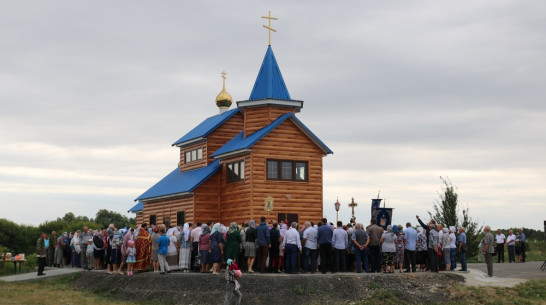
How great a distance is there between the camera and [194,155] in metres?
43.9

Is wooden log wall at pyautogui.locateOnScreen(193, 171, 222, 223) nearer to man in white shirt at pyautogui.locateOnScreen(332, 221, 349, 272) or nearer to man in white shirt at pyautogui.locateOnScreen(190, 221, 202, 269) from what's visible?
man in white shirt at pyautogui.locateOnScreen(190, 221, 202, 269)

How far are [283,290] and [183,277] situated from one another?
3.81m

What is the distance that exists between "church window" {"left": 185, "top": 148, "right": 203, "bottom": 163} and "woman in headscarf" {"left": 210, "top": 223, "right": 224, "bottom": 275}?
1786cm

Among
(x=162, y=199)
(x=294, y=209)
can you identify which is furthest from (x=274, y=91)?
(x=162, y=199)

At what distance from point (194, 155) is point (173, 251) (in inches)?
681

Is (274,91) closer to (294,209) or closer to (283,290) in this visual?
(294,209)

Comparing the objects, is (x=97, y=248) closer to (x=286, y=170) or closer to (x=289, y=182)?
(x=289, y=182)

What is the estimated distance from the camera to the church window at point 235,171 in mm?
36750

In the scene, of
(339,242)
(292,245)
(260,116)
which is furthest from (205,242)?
(260,116)

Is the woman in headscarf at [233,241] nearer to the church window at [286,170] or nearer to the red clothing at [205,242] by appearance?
the red clothing at [205,242]

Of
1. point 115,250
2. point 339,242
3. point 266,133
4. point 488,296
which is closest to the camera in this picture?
point 488,296

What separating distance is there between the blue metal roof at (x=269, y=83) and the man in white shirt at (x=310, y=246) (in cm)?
1388

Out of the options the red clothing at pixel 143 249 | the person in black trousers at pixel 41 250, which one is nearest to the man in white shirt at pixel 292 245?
the red clothing at pixel 143 249

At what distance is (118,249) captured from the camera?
28.9 meters
